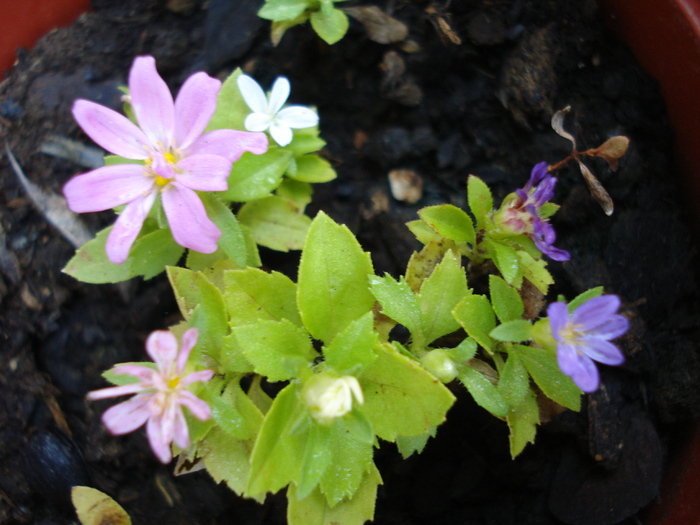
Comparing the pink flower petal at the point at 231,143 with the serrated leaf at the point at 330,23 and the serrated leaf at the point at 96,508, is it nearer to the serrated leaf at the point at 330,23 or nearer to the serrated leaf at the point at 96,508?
the serrated leaf at the point at 330,23

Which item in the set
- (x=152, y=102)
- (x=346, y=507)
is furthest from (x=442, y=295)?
(x=152, y=102)

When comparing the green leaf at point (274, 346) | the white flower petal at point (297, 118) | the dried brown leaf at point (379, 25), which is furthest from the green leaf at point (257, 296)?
the dried brown leaf at point (379, 25)

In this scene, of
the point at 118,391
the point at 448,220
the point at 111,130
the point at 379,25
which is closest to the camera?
the point at 118,391

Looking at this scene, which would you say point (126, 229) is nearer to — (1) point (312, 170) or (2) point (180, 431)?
(2) point (180, 431)

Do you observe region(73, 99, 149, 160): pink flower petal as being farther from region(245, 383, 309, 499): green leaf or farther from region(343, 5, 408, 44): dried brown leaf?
region(343, 5, 408, 44): dried brown leaf

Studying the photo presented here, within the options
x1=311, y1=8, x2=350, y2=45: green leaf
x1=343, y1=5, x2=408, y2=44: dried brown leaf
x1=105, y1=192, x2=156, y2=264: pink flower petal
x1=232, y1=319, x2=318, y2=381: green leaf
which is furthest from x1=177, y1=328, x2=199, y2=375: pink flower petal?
x1=343, y1=5, x2=408, y2=44: dried brown leaf

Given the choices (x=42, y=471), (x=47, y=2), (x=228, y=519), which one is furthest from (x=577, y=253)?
(x=47, y=2)
